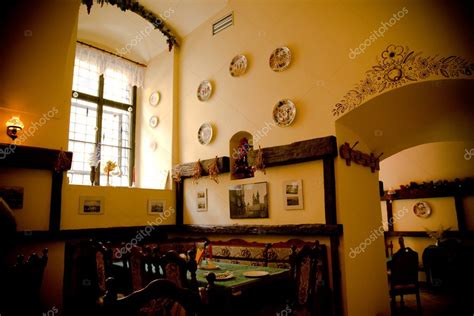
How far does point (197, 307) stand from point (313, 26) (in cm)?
459

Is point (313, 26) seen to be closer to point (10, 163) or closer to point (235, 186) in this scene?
point (235, 186)

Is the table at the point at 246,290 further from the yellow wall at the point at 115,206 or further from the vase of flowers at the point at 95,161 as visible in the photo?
the vase of flowers at the point at 95,161

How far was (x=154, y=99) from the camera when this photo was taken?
7316 millimetres

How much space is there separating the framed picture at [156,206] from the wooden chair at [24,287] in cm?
400

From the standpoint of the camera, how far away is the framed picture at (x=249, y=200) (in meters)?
5.19

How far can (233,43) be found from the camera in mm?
6117

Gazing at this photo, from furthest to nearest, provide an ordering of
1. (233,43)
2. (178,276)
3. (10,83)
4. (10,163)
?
(233,43) → (10,163) → (10,83) → (178,276)

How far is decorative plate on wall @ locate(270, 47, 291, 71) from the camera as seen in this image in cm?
518

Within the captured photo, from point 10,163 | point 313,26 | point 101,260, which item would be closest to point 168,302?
point 101,260
